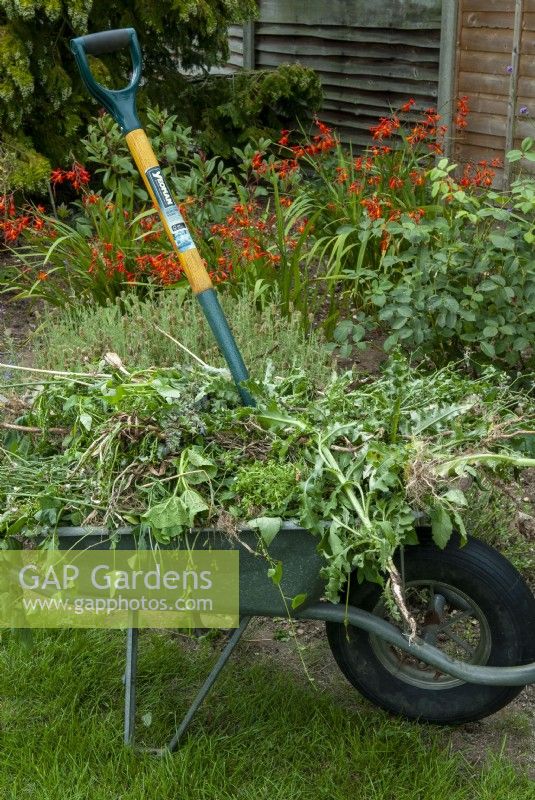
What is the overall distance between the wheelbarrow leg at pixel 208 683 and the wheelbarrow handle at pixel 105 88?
1.28 m

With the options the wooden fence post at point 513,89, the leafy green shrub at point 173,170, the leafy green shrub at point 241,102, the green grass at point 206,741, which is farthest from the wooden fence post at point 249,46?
the green grass at point 206,741

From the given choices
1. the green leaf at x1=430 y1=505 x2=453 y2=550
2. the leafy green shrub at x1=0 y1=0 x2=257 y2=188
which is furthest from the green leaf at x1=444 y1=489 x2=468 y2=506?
the leafy green shrub at x1=0 y1=0 x2=257 y2=188

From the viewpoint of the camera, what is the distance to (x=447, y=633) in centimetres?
240

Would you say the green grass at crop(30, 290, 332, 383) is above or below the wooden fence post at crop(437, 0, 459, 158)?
below

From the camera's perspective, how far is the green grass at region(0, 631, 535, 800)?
234 cm

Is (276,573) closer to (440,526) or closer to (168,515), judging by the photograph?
(168,515)

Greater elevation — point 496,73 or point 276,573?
point 496,73

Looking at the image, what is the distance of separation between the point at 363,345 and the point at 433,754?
1.67 metres

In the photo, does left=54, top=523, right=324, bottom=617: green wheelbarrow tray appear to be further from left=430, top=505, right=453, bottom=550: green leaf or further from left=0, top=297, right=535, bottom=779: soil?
left=430, top=505, right=453, bottom=550: green leaf

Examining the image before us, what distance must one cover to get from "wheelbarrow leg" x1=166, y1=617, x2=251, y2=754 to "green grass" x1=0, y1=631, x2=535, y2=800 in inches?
1.5

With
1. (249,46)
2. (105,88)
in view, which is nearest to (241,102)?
(249,46)

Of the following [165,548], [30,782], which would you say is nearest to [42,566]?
[165,548]

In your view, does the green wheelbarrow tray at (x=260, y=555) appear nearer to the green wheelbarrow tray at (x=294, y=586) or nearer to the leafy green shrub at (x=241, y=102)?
the green wheelbarrow tray at (x=294, y=586)

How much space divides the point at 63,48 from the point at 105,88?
11.8 ft
